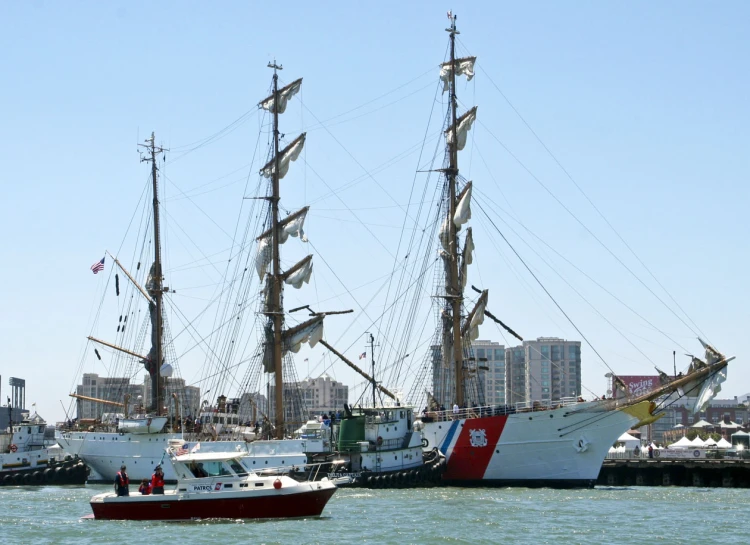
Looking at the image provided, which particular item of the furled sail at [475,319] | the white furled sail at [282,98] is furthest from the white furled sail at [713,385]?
the white furled sail at [282,98]

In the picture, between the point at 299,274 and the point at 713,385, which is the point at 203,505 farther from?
the point at 713,385

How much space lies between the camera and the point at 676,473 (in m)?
66.1

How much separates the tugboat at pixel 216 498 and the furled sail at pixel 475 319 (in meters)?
26.1

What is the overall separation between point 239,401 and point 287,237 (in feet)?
34.5

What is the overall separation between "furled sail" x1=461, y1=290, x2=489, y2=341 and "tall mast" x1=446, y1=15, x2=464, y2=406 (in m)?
0.53

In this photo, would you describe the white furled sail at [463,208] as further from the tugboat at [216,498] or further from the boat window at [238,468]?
the boat window at [238,468]

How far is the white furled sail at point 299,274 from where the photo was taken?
6550 centimetres

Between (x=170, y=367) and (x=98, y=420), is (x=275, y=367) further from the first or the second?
(x=98, y=420)

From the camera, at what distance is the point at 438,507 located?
1815 inches

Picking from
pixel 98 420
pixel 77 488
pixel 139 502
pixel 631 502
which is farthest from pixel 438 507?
pixel 98 420

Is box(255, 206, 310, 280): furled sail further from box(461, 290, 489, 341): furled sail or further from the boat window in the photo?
the boat window

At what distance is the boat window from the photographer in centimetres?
3991

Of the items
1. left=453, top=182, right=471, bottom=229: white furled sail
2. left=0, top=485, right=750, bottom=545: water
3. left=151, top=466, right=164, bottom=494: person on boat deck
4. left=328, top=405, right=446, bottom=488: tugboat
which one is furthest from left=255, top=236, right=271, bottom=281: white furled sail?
left=151, top=466, right=164, bottom=494: person on boat deck

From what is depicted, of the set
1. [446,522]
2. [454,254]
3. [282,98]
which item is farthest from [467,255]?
[446,522]
